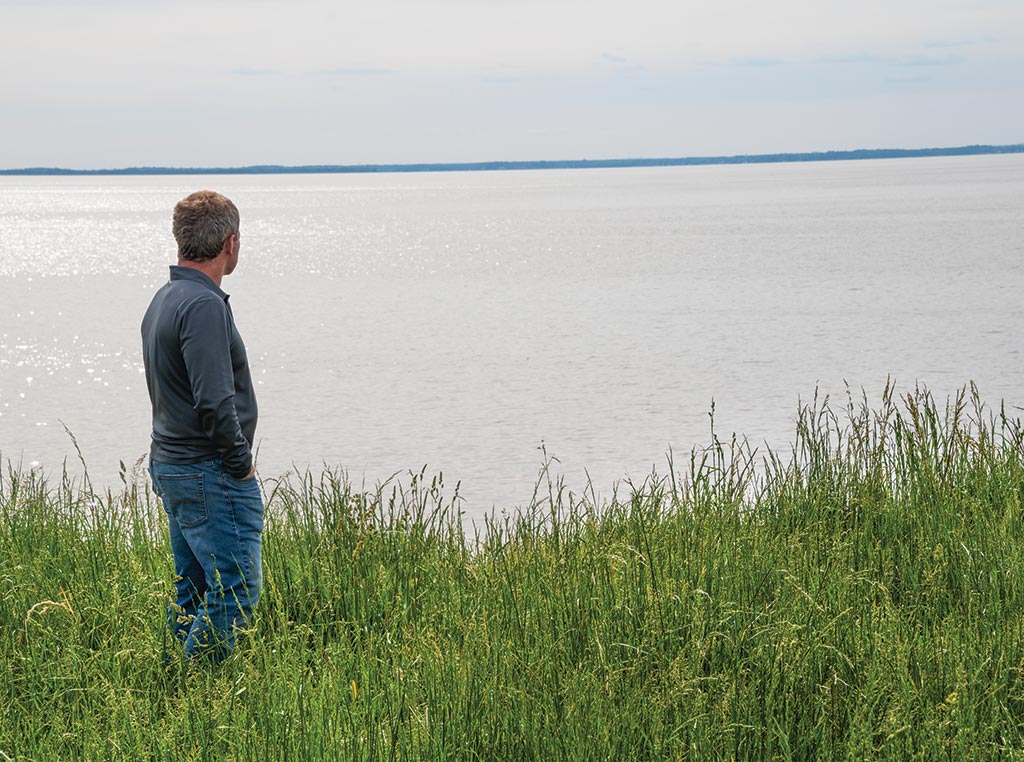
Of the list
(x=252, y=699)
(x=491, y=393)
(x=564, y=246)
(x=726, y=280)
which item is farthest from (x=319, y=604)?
(x=564, y=246)

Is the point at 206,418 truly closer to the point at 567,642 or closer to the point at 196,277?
the point at 196,277

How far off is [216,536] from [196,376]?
750 mm

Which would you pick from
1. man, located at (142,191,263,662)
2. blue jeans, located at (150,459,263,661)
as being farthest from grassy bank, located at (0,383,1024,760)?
man, located at (142,191,263,662)

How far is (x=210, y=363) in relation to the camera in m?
4.80

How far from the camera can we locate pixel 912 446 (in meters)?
7.64

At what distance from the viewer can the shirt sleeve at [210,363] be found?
4793mm

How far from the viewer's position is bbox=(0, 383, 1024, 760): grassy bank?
156 inches

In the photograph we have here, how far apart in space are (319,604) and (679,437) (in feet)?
36.6

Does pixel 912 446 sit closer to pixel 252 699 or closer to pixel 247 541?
pixel 247 541

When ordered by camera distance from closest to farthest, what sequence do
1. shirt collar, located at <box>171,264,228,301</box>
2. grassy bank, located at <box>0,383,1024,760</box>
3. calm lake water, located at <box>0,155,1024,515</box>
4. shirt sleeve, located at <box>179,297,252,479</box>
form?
grassy bank, located at <box>0,383,1024,760</box> → shirt sleeve, located at <box>179,297,252,479</box> → shirt collar, located at <box>171,264,228,301</box> → calm lake water, located at <box>0,155,1024,515</box>

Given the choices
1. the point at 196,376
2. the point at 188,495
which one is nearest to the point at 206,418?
the point at 196,376

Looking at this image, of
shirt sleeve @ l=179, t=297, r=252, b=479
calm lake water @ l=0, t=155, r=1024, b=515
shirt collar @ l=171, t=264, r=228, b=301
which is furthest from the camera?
calm lake water @ l=0, t=155, r=1024, b=515

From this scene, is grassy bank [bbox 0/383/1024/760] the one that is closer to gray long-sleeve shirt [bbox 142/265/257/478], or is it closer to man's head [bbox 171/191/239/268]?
gray long-sleeve shirt [bbox 142/265/257/478]

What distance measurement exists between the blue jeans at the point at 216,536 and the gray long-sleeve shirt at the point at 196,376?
0.24 feet
